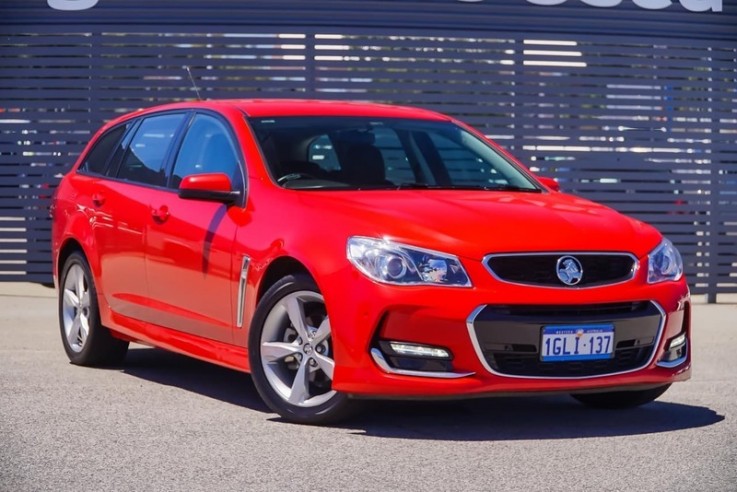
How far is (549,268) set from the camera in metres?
6.54

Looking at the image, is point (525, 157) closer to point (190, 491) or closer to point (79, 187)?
point (79, 187)

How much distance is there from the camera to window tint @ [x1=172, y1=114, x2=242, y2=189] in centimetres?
775

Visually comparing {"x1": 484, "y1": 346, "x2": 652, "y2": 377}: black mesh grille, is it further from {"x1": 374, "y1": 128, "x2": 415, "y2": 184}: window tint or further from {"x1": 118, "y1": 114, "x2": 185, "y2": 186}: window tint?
{"x1": 118, "y1": 114, "x2": 185, "y2": 186}: window tint

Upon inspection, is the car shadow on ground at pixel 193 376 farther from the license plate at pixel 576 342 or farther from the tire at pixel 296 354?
the license plate at pixel 576 342

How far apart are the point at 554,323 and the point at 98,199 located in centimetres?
346

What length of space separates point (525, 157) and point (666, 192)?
1497 mm

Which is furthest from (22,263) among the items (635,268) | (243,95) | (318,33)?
(635,268)

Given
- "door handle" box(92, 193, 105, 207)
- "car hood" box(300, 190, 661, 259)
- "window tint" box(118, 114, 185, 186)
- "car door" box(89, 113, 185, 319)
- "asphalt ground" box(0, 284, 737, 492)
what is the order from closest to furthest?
"asphalt ground" box(0, 284, 737, 492)
"car hood" box(300, 190, 661, 259)
"car door" box(89, 113, 185, 319)
"window tint" box(118, 114, 185, 186)
"door handle" box(92, 193, 105, 207)

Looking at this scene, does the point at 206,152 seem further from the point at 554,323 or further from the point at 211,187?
the point at 554,323

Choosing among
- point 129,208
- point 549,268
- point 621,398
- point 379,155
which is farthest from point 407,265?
point 129,208

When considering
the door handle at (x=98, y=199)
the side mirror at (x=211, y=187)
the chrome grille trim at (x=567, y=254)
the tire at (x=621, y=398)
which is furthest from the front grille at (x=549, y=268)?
the door handle at (x=98, y=199)

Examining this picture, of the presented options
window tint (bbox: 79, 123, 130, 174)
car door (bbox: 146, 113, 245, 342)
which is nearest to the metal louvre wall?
window tint (bbox: 79, 123, 130, 174)

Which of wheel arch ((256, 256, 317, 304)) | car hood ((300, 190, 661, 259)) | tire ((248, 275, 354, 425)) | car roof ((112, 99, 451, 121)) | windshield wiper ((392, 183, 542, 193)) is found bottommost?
tire ((248, 275, 354, 425))

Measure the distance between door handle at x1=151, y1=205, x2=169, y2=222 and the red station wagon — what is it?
0.06 ft
